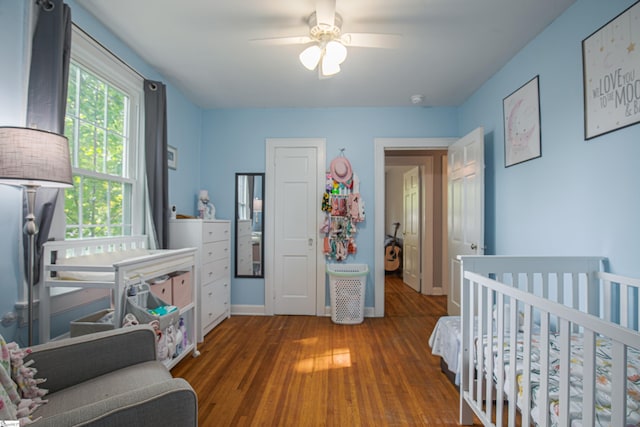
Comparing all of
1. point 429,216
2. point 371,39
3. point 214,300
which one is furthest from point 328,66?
A: point 429,216

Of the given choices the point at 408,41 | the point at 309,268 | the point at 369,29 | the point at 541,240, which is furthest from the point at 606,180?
the point at 309,268

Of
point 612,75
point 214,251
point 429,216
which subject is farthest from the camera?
point 429,216

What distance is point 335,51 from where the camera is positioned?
73.9 inches

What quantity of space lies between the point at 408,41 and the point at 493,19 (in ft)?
1.78

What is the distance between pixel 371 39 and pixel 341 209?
190cm

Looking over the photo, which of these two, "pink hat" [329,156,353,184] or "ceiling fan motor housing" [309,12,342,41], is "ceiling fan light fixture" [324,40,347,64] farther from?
"pink hat" [329,156,353,184]

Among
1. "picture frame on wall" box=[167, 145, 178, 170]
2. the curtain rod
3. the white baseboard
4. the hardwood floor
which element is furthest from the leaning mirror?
the curtain rod

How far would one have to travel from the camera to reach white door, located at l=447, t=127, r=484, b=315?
8.90ft

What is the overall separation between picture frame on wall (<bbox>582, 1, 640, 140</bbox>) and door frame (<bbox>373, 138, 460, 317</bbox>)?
5.91 feet

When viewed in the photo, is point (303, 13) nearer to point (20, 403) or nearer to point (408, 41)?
point (408, 41)

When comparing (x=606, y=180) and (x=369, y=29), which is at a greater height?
(x=369, y=29)

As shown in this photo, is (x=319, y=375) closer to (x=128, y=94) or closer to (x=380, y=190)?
(x=380, y=190)

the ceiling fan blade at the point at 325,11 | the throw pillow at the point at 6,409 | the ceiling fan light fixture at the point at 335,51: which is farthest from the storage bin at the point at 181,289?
the ceiling fan blade at the point at 325,11

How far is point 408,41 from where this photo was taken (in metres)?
2.25
